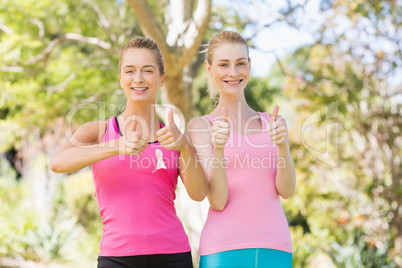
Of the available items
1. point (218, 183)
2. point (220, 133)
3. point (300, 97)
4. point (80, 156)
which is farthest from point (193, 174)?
point (300, 97)

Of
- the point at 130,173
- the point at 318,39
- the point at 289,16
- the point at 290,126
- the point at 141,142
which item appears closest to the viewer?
the point at 141,142

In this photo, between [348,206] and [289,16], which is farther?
[348,206]

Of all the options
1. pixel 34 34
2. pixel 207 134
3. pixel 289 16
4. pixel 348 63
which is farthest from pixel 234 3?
pixel 207 134

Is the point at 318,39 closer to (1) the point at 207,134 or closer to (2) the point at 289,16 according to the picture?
(2) the point at 289,16

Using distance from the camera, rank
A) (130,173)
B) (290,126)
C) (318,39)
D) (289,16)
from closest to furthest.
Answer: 1. (130,173)
2. (289,16)
3. (318,39)
4. (290,126)

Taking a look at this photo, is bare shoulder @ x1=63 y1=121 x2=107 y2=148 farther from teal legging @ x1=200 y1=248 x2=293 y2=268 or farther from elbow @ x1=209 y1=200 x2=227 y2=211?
teal legging @ x1=200 y1=248 x2=293 y2=268

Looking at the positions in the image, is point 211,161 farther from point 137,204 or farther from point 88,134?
point 88,134

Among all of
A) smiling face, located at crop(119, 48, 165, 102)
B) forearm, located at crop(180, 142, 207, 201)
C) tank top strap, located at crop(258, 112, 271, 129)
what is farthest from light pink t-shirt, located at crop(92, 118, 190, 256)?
tank top strap, located at crop(258, 112, 271, 129)

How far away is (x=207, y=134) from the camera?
2.13 metres

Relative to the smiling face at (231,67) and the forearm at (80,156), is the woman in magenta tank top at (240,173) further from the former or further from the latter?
the forearm at (80,156)

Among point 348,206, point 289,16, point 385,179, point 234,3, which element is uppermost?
point 234,3

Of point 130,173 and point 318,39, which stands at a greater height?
point 318,39

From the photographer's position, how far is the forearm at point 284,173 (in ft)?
6.61

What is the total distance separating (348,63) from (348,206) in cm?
207
